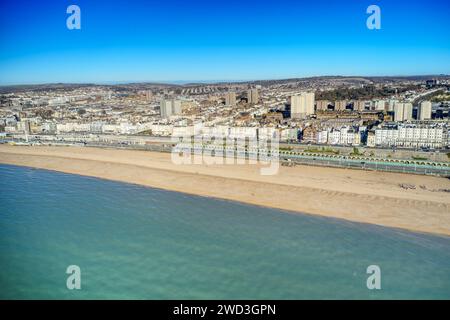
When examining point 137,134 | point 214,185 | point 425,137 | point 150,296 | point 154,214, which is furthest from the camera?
point 137,134

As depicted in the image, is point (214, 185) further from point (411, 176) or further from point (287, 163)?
point (411, 176)

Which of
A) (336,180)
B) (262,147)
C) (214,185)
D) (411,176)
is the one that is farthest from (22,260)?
(262,147)

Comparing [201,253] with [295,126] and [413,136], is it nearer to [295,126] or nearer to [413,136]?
[413,136]
